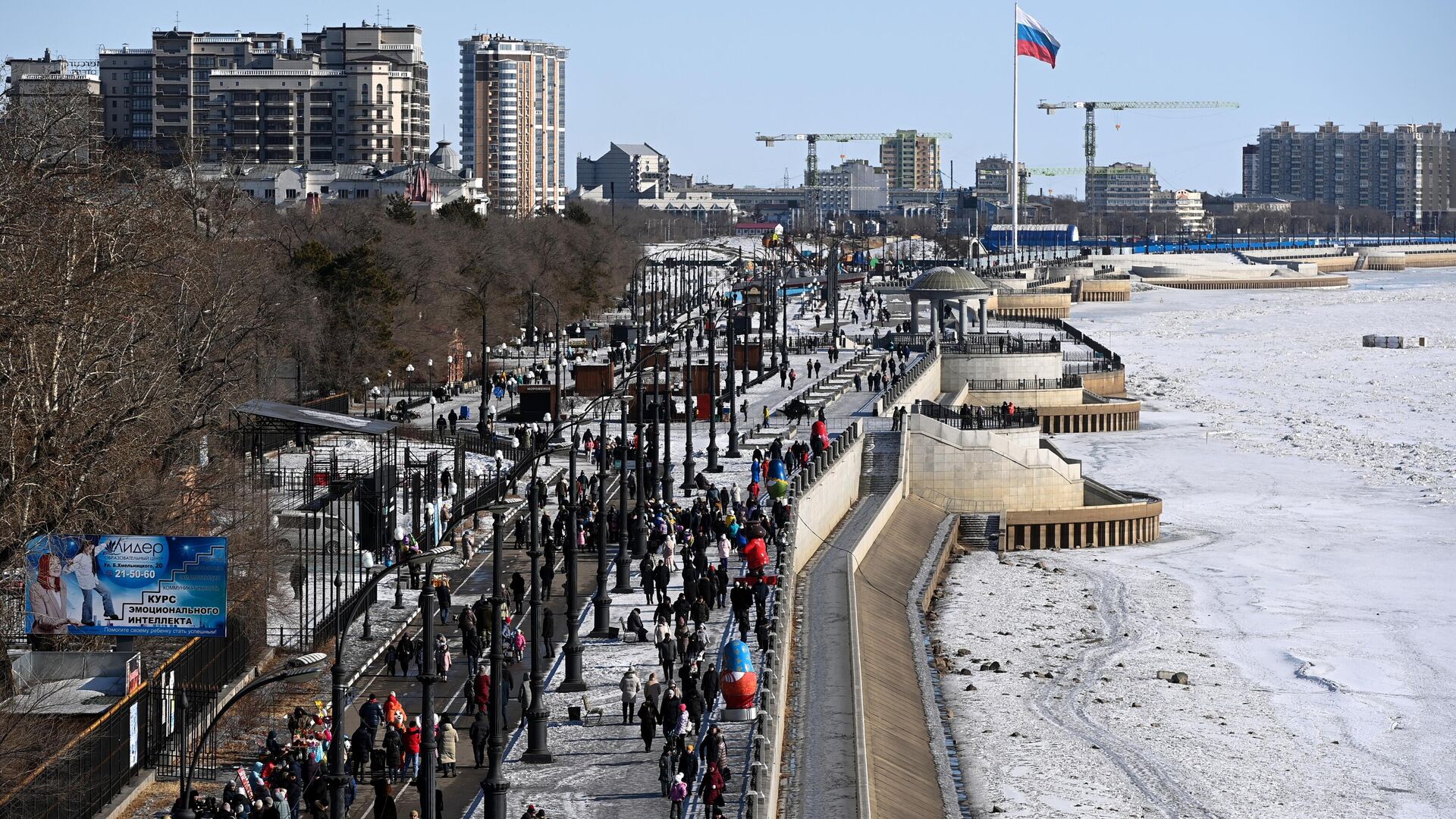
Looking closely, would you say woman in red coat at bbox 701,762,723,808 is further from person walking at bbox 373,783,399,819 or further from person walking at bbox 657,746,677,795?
person walking at bbox 373,783,399,819

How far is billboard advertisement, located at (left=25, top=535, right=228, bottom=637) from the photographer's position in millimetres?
25203

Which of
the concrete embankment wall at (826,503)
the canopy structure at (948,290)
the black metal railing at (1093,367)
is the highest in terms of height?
the canopy structure at (948,290)

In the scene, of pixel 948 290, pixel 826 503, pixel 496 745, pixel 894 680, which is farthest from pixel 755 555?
pixel 948 290

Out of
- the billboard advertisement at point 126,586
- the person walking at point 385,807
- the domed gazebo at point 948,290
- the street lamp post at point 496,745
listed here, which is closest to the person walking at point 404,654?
the billboard advertisement at point 126,586

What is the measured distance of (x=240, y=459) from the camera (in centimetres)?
4006

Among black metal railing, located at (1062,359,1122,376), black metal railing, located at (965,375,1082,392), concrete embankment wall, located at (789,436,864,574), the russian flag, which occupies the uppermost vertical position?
the russian flag

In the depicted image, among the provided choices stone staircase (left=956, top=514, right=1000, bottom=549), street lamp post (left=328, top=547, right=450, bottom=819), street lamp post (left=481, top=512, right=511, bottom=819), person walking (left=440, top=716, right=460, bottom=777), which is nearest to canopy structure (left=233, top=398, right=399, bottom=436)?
person walking (left=440, top=716, right=460, bottom=777)

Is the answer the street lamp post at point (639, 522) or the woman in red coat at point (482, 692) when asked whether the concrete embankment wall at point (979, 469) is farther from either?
the woman in red coat at point (482, 692)

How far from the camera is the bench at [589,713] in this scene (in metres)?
27.6

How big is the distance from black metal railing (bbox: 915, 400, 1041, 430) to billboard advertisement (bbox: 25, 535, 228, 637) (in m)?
30.9

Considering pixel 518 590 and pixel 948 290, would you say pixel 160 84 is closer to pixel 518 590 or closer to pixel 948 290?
pixel 948 290

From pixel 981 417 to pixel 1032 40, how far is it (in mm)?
75217

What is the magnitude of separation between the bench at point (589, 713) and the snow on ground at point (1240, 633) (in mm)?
5920

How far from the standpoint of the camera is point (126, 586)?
83.4 ft
